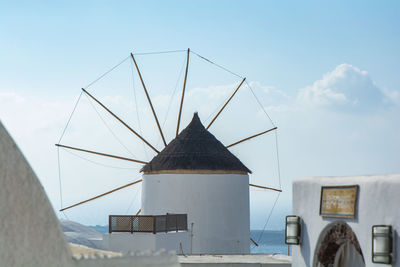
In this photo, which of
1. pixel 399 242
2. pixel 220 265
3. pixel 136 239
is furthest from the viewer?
pixel 136 239

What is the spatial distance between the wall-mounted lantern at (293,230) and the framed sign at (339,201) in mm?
1188

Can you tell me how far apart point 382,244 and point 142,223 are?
15072 millimetres

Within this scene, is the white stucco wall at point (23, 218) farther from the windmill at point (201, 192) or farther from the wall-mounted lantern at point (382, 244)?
the windmill at point (201, 192)

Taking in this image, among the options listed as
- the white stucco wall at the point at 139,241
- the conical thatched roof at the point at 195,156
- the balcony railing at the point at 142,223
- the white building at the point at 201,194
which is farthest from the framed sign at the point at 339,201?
the conical thatched roof at the point at 195,156

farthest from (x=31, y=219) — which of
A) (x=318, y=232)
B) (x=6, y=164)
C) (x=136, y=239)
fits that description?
(x=136, y=239)

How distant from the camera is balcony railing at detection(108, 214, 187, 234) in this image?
1049 inches

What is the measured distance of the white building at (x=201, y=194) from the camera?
29719mm

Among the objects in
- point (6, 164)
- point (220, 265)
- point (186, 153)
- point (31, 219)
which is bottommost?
point (220, 265)

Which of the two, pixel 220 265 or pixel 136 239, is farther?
pixel 136 239

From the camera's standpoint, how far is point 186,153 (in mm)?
30531

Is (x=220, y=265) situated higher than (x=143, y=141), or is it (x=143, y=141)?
(x=143, y=141)

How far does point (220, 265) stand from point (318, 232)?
5910 mm

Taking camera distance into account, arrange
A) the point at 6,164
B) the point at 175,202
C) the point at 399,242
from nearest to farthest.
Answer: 1. the point at 6,164
2. the point at 399,242
3. the point at 175,202

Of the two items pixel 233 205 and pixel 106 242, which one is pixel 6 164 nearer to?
pixel 106 242
